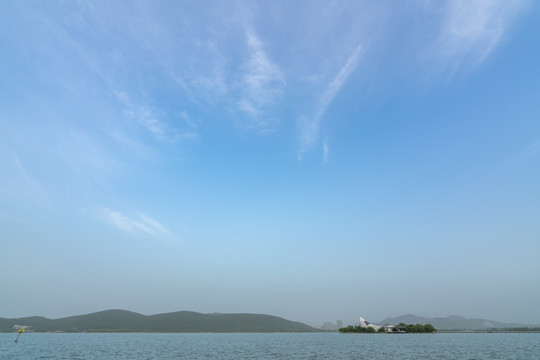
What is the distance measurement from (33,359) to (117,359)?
58.8 feet

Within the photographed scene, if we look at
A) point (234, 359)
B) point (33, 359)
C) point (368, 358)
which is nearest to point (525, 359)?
point (368, 358)

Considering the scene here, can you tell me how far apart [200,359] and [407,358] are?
45.9 m

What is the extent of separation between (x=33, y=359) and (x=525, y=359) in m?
107

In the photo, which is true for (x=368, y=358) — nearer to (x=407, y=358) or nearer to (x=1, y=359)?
(x=407, y=358)

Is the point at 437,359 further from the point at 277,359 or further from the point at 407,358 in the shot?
the point at 277,359

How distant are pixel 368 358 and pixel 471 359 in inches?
849

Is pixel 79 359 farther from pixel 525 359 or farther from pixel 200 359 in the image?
pixel 525 359

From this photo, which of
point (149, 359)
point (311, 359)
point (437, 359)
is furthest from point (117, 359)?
point (437, 359)

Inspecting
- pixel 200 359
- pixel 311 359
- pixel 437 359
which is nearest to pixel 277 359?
pixel 311 359

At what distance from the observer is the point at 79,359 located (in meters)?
71.9

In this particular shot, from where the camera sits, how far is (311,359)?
235 ft

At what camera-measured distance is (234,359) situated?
234ft

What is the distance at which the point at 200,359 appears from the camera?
72188 mm

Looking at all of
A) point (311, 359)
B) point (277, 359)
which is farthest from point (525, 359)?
point (277, 359)
